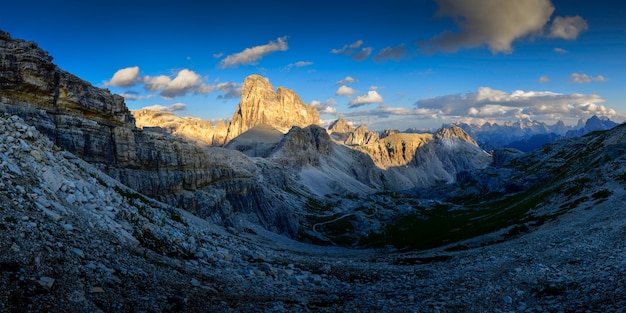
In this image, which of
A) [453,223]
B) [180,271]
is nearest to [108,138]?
[180,271]

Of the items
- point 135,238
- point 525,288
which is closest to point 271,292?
point 135,238

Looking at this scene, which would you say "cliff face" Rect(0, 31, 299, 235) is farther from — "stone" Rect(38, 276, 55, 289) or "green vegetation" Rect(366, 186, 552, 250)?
A: "green vegetation" Rect(366, 186, 552, 250)

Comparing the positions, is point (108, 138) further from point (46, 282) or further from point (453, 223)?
point (453, 223)

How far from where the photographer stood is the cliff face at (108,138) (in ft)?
205

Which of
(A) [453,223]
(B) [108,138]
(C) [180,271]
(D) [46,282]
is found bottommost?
(A) [453,223]

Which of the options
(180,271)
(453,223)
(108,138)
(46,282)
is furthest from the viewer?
(453,223)

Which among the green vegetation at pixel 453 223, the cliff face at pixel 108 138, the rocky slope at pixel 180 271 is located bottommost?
the green vegetation at pixel 453 223

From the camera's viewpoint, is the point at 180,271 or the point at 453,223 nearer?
the point at 180,271

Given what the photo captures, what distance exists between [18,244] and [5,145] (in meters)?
12.8

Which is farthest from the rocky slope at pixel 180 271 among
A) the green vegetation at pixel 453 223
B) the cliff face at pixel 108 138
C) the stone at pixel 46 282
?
the green vegetation at pixel 453 223

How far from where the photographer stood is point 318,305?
20.6 m

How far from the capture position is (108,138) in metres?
76.5

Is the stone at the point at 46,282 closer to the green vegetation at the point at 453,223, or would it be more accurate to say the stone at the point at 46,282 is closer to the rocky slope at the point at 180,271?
the rocky slope at the point at 180,271

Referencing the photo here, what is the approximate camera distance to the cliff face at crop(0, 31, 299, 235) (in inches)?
2456
